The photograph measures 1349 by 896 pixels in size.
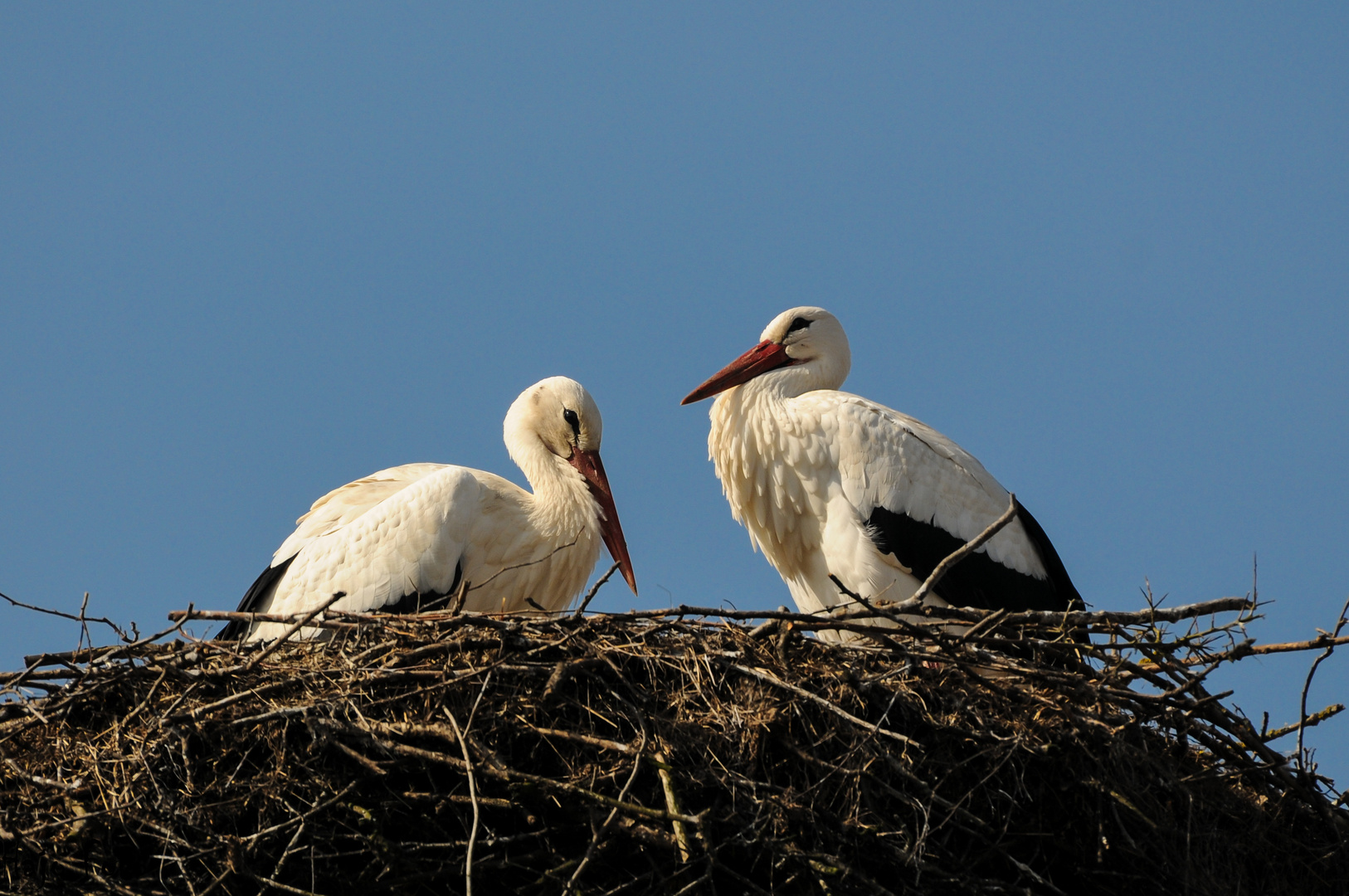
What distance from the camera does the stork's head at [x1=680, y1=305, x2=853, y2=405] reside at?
17.9 ft

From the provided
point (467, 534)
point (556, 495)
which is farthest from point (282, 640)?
point (556, 495)

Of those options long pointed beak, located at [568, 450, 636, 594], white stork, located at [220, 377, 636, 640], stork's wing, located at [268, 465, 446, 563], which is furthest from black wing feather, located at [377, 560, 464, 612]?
long pointed beak, located at [568, 450, 636, 594]

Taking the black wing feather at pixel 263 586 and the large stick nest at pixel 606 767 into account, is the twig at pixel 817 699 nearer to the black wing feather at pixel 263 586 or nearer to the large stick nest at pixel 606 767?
the large stick nest at pixel 606 767

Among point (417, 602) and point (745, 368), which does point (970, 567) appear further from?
point (417, 602)

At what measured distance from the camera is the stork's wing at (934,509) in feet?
15.7

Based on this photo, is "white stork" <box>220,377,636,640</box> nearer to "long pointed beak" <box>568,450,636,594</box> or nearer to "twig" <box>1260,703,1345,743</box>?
"long pointed beak" <box>568,450,636,594</box>

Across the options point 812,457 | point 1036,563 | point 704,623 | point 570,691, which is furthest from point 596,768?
point 1036,563

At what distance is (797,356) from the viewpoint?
18.3ft

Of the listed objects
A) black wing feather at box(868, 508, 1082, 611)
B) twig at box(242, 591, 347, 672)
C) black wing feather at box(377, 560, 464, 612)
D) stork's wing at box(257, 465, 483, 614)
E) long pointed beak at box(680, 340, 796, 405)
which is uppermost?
long pointed beak at box(680, 340, 796, 405)

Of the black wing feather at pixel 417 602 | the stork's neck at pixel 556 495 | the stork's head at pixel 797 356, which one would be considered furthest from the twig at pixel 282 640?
the stork's head at pixel 797 356

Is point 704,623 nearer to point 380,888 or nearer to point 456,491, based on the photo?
point 380,888

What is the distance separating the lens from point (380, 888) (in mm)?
3215

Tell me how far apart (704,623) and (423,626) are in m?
0.75

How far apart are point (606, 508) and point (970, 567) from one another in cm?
140
